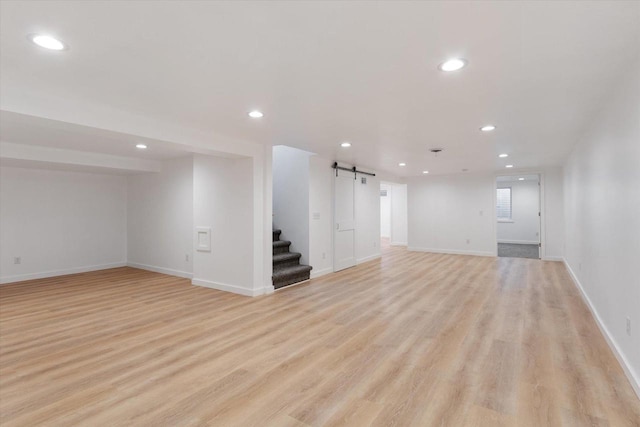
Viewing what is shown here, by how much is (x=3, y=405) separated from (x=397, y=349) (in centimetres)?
295

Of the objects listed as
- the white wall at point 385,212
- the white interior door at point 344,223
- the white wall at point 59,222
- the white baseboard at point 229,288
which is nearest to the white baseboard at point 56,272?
the white wall at point 59,222

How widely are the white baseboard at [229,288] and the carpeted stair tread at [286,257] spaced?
697mm

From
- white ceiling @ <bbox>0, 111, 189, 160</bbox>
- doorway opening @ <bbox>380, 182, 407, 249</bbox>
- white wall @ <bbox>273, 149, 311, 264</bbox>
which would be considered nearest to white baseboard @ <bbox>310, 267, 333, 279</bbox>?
white wall @ <bbox>273, 149, 311, 264</bbox>

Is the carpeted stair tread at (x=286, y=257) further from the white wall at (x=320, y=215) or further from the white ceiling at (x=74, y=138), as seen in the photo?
the white ceiling at (x=74, y=138)

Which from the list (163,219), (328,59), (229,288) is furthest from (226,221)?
(328,59)

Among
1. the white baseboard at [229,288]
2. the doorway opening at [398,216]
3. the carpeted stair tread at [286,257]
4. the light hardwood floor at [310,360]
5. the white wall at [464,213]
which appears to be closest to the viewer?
the light hardwood floor at [310,360]

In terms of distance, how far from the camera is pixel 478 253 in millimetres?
8656

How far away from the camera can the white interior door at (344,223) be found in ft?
21.7

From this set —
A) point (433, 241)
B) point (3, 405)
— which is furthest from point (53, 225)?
point (433, 241)

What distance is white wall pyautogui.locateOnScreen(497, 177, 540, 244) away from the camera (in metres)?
10.9

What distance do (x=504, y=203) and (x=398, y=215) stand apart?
3.99 metres

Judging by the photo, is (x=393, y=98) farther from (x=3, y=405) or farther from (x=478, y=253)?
(x=478, y=253)

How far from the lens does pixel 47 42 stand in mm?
1875

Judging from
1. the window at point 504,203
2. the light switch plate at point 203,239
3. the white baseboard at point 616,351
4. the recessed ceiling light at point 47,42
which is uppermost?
the recessed ceiling light at point 47,42
